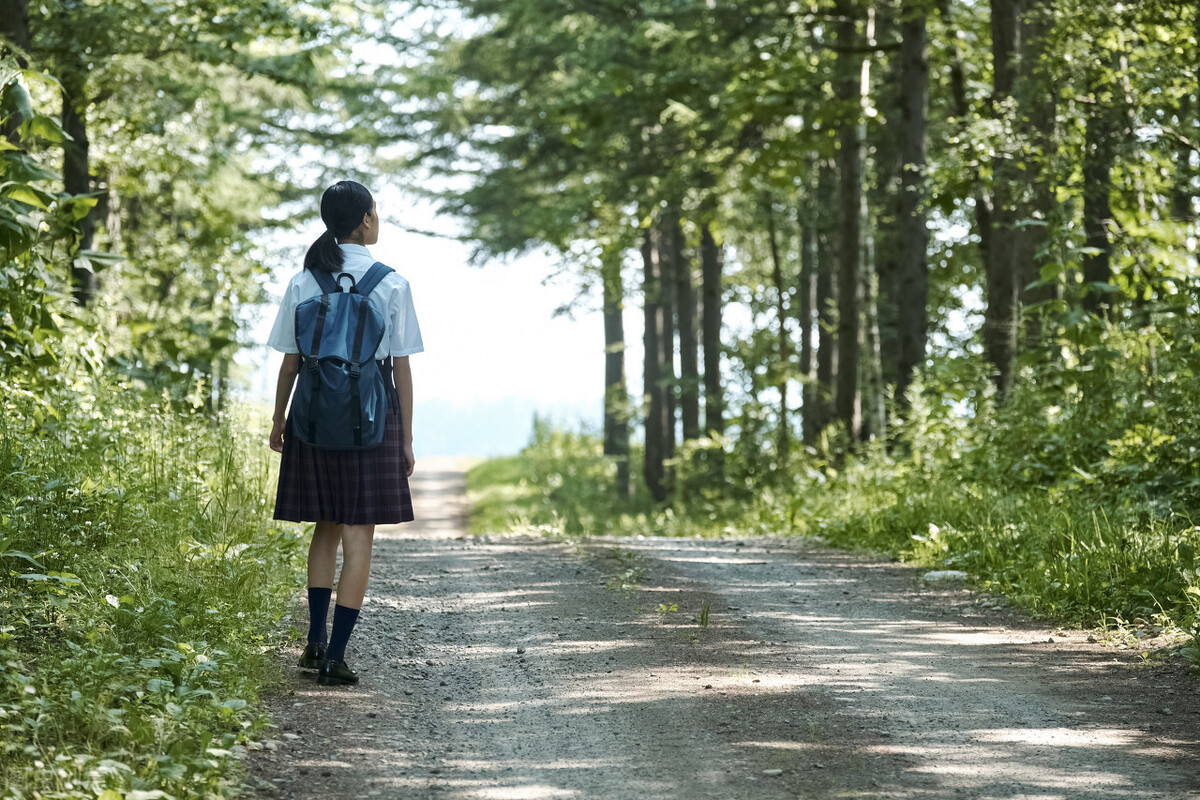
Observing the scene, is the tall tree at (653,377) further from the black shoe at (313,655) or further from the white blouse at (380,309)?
the white blouse at (380,309)

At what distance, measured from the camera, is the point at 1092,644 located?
223 inches

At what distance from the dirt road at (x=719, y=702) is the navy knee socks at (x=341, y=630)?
0.54 feet

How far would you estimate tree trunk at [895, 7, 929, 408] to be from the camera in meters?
14.3

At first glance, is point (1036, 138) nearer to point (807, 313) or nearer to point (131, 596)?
point (131, 596)

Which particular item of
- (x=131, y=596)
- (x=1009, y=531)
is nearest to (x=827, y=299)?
(x=1009, y=531)

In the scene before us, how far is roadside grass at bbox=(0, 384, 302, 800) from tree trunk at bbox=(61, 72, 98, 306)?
4.20m

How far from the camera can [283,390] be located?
4.64m

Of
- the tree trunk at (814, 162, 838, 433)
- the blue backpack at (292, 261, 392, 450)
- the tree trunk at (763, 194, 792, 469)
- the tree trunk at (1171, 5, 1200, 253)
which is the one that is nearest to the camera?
the blue backpack at (292, 261, 392, 450)

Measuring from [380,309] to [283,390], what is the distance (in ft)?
1.92

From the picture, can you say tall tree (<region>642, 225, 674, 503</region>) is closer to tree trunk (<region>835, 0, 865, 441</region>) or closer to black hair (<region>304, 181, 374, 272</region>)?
tree trunk (<region>835, 0, 865, 441</region>)

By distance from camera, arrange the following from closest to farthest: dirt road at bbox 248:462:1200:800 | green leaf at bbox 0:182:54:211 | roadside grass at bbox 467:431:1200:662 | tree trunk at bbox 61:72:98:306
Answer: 1. dirt road at bbox 248:462:1200:800
2. roadside grass at bbox 467:431:1200:662
3. green leaf at bbox 0:182:54:211
4. tree trunk at bbox 61:72:98:306

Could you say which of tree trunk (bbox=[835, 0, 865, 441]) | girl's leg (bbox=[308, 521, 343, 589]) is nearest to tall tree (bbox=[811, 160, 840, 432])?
tree trunk (bbox=[835, 0, 865, 441])

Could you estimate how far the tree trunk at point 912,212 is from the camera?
14.3 metres

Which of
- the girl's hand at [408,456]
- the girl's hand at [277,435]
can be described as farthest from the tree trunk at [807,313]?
the girl's hand at [277,435]
